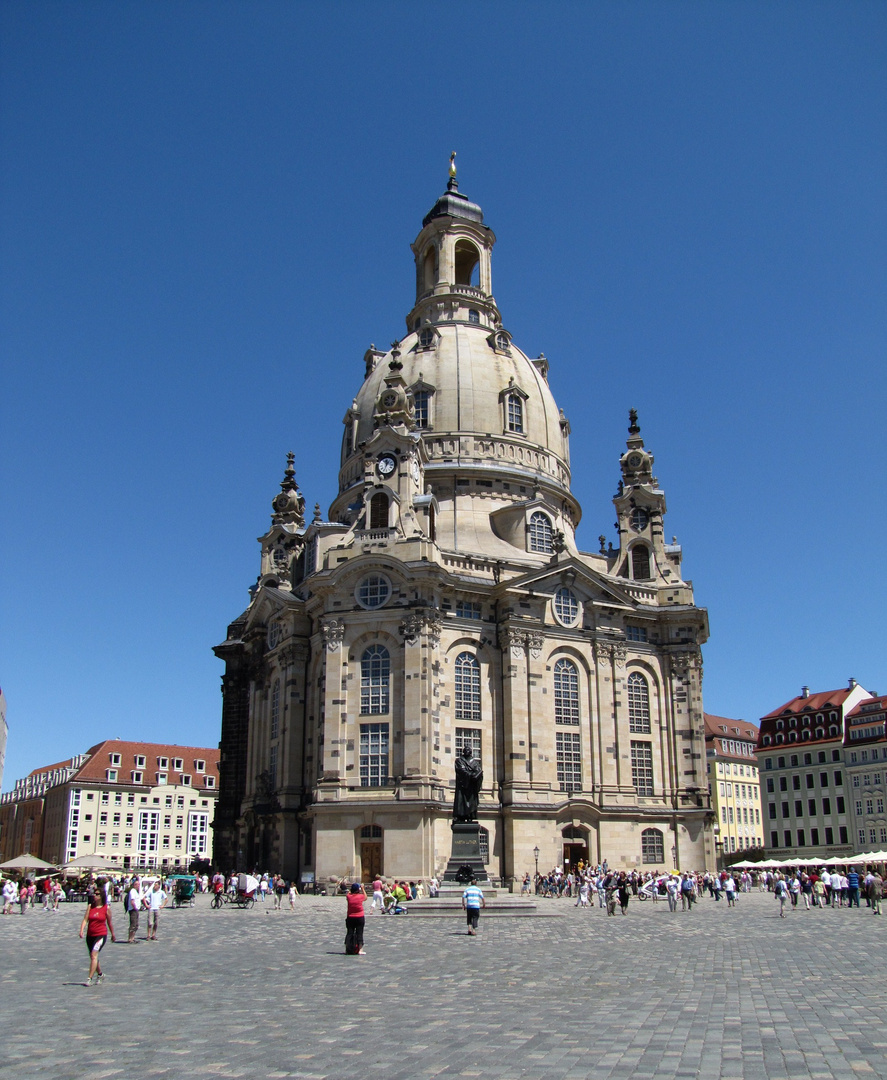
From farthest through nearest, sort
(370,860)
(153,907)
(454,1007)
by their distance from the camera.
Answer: (370,860)
(153,907)
(454,1007)

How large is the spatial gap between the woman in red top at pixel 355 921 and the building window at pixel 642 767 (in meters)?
42.9

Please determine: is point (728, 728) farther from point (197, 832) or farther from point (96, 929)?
point (96, 929)

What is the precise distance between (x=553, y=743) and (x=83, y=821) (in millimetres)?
56277

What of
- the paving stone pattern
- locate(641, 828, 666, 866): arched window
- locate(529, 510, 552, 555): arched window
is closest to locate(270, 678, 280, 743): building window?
locate(529, 510, 552, 555): arched window

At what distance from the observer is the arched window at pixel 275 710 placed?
218 feet

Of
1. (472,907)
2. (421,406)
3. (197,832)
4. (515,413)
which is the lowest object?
(472,907)

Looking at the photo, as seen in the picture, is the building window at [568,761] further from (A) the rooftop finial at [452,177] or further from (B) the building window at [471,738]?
(A) the rooftop finial at [452,177]

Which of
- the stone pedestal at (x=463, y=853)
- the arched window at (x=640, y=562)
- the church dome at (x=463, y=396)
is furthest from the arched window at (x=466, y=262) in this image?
the stone pedestal at (x=463, y=853)

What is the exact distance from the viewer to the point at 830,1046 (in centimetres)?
1265

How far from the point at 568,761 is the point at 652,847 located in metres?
7.62

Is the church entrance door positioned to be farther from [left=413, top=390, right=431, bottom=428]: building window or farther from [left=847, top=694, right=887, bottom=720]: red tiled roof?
[left=847, top=694, right=887, bottom=720]: red tiled roof

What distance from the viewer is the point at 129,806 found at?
10169 centimetres

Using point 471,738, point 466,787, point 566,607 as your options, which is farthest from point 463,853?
point 566,607

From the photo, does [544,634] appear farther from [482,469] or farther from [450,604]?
[482,469]
